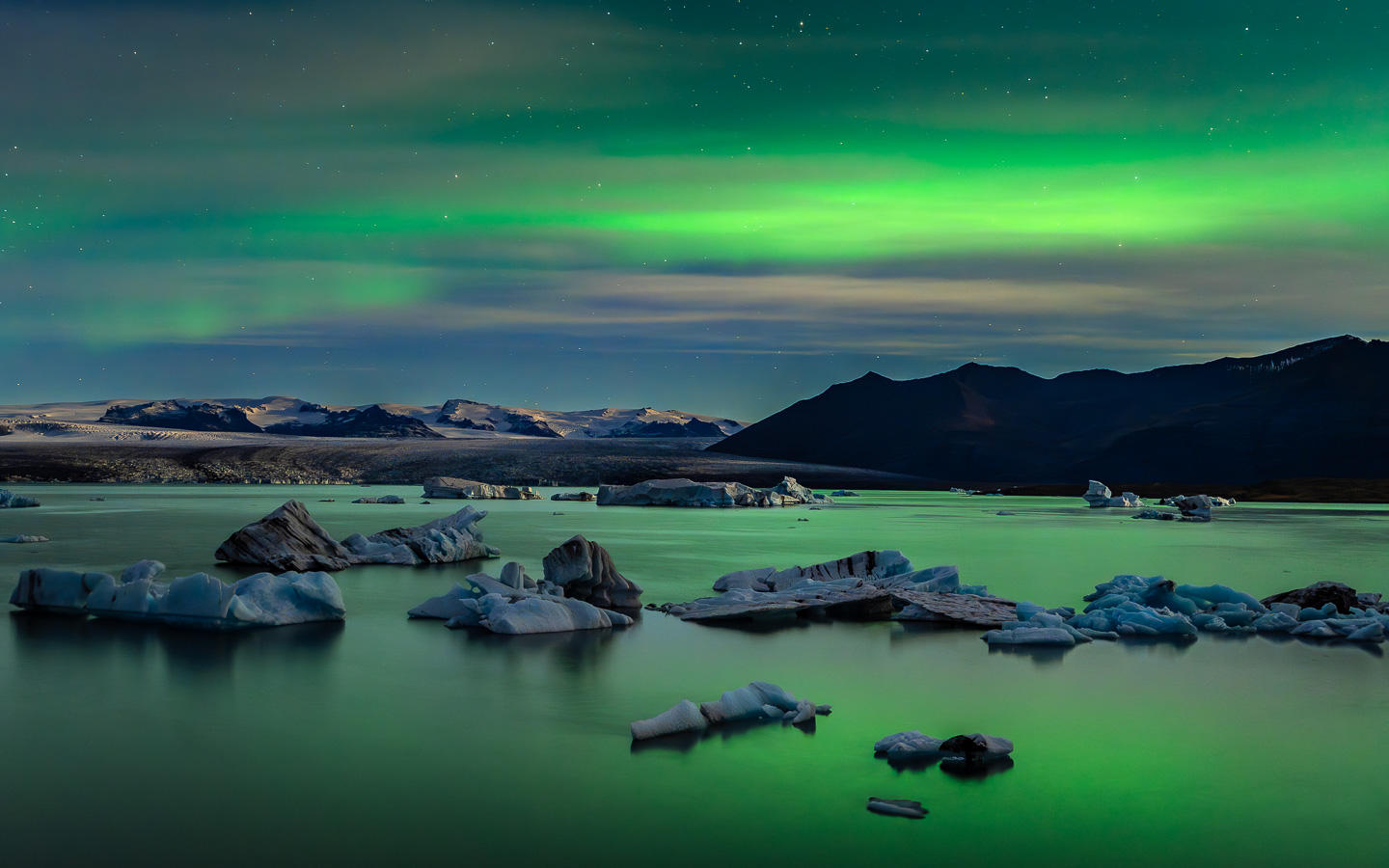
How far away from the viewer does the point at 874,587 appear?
36.6ft

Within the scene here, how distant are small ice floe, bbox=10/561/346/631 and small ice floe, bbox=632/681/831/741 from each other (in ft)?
16.1

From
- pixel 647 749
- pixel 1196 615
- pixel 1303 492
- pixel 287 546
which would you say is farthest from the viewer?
pixel 1303 492

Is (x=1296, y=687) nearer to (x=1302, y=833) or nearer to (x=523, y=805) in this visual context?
(x=1302, y=833)

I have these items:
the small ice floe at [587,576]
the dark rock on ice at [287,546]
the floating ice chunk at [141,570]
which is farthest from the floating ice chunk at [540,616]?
the dark rock on ice at [287,546]

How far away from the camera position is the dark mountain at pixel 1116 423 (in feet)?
343

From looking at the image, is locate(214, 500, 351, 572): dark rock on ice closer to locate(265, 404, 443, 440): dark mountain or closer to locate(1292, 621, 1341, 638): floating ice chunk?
locate(1292, 621, 1341, 638): floating ice chunk

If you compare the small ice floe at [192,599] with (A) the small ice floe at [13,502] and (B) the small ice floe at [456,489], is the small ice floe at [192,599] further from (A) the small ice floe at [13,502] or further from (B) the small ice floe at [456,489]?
(B) the small ice floe at [456,489]

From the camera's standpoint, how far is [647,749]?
525 centimetres

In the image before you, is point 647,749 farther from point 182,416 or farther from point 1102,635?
point 182,416

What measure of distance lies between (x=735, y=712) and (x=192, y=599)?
18.4 ft

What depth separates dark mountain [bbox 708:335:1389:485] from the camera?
104 meters

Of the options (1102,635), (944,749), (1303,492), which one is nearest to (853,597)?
(1102,635)

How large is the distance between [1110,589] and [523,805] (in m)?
8.93

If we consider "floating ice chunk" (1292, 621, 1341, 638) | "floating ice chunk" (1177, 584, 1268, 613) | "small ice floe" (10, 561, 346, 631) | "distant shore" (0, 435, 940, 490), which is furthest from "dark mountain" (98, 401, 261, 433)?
"floating ice chunk" (1292, 621, 1341, 638)
